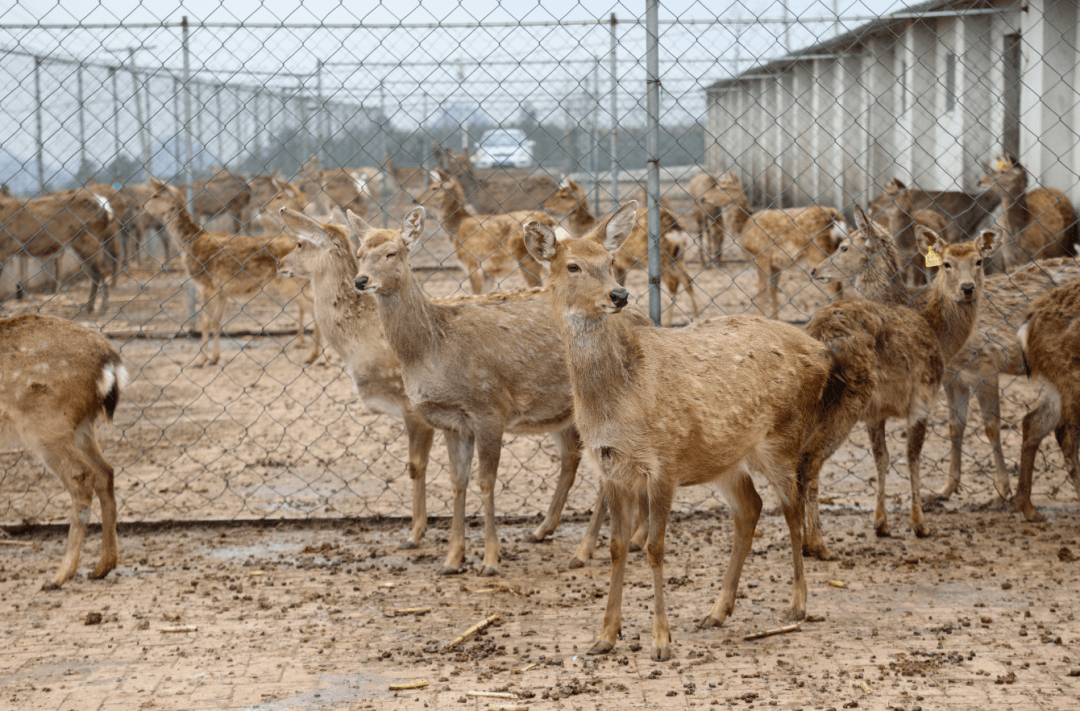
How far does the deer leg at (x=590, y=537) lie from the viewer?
4910 mm

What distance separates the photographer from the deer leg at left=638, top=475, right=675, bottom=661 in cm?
374

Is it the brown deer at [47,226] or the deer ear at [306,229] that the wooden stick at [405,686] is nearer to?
the deer ear at [306,229]

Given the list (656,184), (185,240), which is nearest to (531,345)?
(656,184)

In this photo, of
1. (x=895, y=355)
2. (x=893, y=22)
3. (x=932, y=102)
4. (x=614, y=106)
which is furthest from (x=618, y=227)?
(x=932, y=102)

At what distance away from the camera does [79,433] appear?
15.6ft

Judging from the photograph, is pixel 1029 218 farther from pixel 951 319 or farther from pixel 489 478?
pixel 489 478

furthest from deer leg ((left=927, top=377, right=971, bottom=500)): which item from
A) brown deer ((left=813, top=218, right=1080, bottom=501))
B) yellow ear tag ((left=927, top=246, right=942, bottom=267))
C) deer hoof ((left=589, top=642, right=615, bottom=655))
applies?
deer hoof ((left=589, top=642, right=615, bottom=655))

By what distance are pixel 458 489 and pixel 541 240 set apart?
1.56 metres

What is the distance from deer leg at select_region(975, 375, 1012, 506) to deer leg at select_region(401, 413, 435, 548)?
308 cm

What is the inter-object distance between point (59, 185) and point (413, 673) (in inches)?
538

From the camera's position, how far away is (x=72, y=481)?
467 cm

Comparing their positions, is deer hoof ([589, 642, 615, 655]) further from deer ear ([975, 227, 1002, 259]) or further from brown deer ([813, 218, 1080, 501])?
deer ear ([975, 227, 1002, 259])

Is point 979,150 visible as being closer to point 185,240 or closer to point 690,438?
point 185,240

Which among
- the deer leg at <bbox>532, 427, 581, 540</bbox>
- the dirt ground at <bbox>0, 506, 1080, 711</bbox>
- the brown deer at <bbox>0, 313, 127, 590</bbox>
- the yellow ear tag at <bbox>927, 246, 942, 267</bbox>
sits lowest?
the dirt ground at <bbox>0, 506, 1080, 711</bbox>
